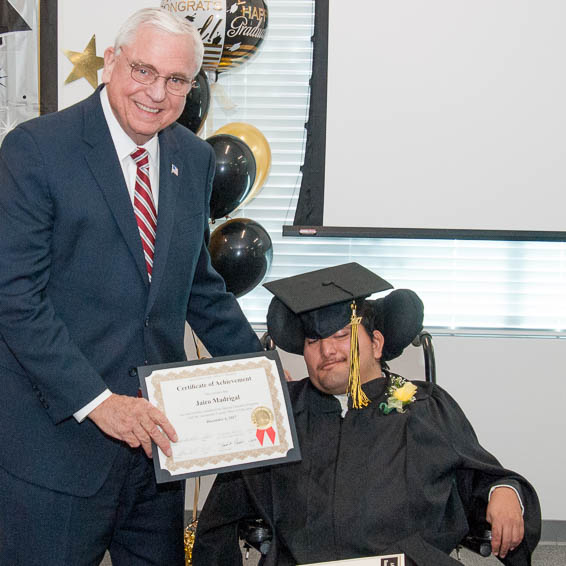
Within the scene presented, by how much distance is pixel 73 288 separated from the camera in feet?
7.25

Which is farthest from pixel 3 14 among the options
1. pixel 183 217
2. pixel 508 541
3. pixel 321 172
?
pixel 508 541

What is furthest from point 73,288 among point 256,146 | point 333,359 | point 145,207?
point 256,146

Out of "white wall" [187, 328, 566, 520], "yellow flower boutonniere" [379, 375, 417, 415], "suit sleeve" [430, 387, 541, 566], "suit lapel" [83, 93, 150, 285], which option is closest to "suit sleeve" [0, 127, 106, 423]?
"suit lapel" [83, 93, 150, 285]

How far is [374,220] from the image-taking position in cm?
446

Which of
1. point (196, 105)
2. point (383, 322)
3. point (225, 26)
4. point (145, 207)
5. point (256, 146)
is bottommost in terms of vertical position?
point (383, 322)

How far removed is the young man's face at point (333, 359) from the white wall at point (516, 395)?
162cm

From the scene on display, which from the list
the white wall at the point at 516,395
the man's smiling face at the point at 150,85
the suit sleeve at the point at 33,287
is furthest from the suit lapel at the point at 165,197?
the white wall at the point at 516,395

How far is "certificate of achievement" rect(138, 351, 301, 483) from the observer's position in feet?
7.31

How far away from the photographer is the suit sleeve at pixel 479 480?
2.68 meters

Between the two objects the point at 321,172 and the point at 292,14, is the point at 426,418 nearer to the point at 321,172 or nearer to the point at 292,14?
the point at 321,172

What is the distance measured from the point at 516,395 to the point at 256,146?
78.0 inches

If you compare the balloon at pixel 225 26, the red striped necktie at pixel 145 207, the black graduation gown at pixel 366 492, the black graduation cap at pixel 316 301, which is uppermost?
the balloon at pixel 225 26

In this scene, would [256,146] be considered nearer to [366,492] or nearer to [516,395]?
[516,395]

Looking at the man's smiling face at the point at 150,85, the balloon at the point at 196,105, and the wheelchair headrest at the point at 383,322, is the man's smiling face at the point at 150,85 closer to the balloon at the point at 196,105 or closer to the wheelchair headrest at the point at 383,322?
the wheelchair headrest at the point at 383,322
